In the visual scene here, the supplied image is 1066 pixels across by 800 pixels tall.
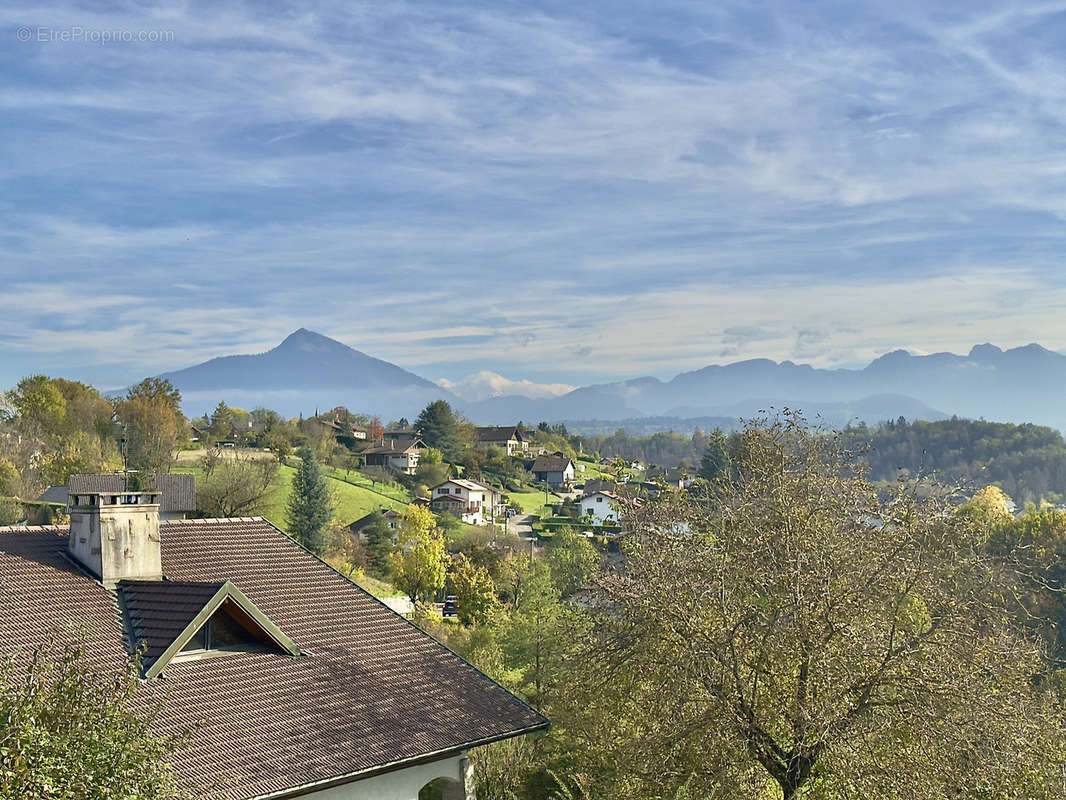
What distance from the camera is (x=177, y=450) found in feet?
261

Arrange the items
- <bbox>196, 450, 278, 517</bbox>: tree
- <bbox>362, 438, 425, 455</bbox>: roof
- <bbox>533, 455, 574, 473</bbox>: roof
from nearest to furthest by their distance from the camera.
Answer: <bbox>196, 450, 278, 517</bbox>: tree, <bbox>362, 438, 425, 455</bbox>: roof, <bbox>533, 455, 574, 473</bbox>: roof

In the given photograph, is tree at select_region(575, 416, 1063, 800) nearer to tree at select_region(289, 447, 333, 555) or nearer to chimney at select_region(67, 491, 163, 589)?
chimney at select_region(67, 491, 163, 589)

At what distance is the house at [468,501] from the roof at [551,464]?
2799 cm

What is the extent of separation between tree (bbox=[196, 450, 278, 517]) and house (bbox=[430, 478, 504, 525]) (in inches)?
1069

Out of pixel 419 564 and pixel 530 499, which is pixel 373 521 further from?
pixel 530 499

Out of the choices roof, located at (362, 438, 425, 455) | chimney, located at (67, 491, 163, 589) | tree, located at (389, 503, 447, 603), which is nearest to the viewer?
chimney, located at (67, 491, 163, 589)

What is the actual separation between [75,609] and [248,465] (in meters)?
54.5

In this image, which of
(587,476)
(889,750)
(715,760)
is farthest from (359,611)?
(587,476)

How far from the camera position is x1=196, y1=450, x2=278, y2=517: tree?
57156mm

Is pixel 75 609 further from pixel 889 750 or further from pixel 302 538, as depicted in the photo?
pixel 302 538

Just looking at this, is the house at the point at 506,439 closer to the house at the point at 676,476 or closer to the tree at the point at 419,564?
the tree at the point at 419,564

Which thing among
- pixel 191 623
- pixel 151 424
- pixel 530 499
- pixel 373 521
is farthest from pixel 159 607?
pixel 530 499

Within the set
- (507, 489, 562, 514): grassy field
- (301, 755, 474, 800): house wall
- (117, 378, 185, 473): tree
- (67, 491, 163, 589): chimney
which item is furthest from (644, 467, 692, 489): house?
(507, 489, 562, 514): grassy field

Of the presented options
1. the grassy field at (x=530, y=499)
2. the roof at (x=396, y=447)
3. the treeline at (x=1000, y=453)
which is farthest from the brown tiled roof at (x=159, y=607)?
the treeline at (x=1000, y=453)
